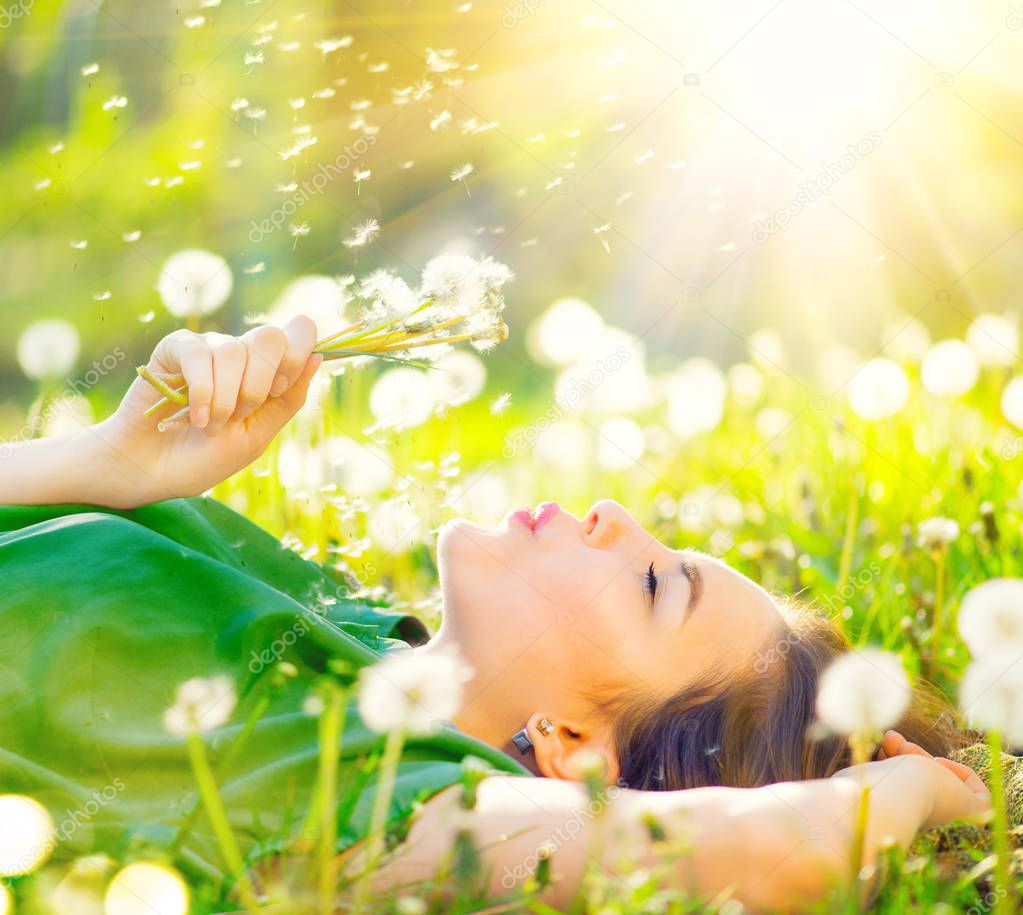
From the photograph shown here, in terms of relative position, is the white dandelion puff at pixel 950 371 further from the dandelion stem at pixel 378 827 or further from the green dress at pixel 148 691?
the dandelion stem at pixel 378 827

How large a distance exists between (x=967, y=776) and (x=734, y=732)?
0.36m

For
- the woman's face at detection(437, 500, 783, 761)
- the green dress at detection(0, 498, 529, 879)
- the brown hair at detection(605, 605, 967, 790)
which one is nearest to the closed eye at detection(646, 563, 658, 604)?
the woman's face at detection(437, 500, 783, 761)

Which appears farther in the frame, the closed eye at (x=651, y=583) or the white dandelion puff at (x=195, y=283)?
the white dandelion puff at (x=195, y=283)

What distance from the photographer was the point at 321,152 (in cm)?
374

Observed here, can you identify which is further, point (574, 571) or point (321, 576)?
point (321, 576)

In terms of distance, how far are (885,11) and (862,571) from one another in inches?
66.7

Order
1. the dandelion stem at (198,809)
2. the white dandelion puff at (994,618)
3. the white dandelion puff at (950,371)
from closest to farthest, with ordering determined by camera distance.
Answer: the dandelion stem at (198,809)
the white dandelion puff at (994,618)
the white dandelion puff at (950,371)

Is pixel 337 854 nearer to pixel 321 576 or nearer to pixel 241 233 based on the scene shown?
pixel 321 576

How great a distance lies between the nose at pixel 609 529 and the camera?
189 cm

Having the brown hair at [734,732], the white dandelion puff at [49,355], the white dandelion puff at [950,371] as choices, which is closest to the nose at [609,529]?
the brown hair at [734,732]

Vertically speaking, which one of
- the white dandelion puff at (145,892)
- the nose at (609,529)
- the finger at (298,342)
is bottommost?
the nose at (609,529)

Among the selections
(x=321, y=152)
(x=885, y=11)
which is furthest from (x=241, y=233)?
(x=885, y=11)

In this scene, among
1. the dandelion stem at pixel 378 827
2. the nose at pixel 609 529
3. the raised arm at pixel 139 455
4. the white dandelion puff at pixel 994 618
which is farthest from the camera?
the raised arm at pixel 139 455

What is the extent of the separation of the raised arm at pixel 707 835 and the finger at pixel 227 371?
0.73 metres
